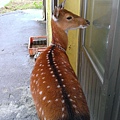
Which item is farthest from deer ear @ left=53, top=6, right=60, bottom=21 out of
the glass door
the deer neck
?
the glass door

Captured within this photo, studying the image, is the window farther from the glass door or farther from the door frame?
the door frame

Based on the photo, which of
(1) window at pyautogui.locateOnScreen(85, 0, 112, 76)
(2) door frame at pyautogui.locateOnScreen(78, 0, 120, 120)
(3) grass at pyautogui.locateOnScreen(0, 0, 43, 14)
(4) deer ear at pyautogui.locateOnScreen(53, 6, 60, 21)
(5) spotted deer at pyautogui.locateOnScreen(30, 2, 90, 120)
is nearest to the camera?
(2) door frame at pyautogui.locateOnScreen(78, 0, 120, 120)

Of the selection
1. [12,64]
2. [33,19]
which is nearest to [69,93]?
[12,64]

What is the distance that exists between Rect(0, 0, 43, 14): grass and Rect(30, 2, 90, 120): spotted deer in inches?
274

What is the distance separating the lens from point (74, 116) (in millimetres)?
1208

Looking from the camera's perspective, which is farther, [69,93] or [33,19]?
[33,19]

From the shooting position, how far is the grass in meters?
8.80

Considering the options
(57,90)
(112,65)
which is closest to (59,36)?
(57,90)

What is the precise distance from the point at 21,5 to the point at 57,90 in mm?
8688

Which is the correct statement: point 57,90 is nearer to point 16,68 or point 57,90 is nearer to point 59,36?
point 59,36

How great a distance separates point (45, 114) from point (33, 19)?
6024mm

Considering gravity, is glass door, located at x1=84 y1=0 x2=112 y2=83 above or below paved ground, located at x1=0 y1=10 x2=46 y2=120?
above

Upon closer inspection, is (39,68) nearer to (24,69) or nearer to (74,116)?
(74,116)

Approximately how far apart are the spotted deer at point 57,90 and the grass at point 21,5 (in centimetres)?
697
